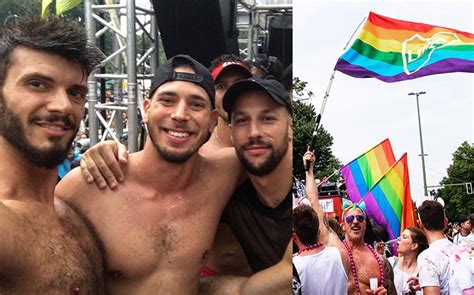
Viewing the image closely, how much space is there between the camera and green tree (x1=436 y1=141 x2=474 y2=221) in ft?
9.61

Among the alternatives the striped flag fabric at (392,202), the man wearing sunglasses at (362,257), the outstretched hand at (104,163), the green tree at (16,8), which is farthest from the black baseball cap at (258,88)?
the man wearing sunglasses at (362,257)

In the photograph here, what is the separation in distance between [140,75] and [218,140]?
0.94 feet

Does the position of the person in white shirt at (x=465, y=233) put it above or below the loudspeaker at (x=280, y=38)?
below

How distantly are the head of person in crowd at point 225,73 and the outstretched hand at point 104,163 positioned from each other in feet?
0.96

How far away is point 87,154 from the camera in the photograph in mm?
1646

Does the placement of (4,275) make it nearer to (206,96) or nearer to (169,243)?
(169,243)

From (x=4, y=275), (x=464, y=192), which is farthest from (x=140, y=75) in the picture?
(x=464, y=192)

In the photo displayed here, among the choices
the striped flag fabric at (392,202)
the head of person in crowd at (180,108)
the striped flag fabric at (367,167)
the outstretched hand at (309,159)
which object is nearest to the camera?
the head of person in crowd at (180,108)

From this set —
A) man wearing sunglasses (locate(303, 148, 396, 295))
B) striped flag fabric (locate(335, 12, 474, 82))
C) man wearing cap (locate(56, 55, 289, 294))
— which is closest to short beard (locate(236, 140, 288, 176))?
man wearing cap (locate(56, 55, 289, 294))

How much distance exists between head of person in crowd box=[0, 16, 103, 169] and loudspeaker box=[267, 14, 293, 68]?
0.55 meters

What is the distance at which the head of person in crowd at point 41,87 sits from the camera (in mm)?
1463

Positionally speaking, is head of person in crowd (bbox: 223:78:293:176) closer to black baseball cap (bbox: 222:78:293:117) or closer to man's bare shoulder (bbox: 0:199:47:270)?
black baseball cap (bbox: 222:78:293:117)

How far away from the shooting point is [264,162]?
178cm

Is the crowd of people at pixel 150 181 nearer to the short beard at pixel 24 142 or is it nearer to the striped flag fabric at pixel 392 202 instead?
the short beard at pixel 24 142
